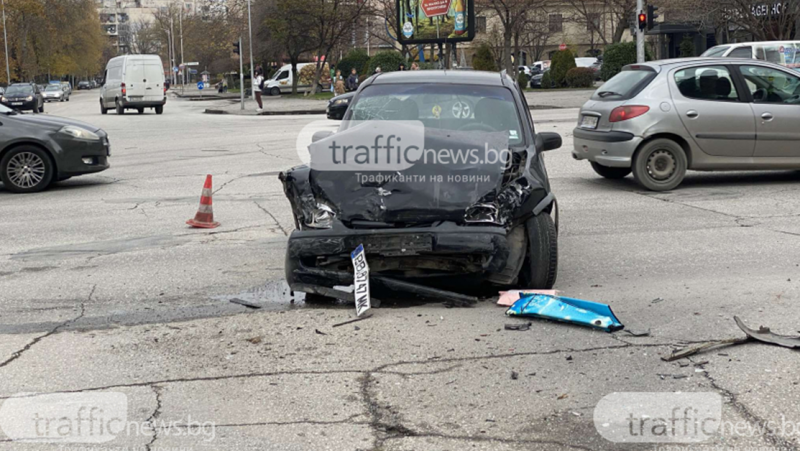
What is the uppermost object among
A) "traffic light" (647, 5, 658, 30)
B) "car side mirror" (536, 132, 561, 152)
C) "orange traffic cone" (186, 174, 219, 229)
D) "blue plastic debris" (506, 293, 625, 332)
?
"traffic light" (647, 5, 658, 30)

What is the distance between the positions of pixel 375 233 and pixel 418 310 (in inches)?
25.5

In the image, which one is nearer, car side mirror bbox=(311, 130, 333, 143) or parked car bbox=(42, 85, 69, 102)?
car side mirror bbox=(311, 130, 333, 143)

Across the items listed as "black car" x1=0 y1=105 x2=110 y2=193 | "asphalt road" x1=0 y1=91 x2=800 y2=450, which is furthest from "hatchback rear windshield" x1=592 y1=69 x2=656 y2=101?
"black car" x1=0 y1=105 x2=110 y2=193

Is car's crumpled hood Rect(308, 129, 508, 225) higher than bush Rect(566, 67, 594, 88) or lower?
lower

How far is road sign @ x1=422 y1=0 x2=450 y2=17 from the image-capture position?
4600 centimetres

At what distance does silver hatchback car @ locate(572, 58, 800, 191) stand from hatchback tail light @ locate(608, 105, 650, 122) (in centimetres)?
1

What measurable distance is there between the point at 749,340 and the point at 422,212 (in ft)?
7.28

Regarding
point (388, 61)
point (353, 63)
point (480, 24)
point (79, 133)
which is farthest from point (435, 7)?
point (79, 133)

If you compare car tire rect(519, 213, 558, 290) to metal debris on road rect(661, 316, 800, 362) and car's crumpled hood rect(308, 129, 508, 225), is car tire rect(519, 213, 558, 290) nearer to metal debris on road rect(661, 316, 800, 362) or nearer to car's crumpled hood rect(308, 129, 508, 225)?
car's crumpled hood rect(308, 129, 508, 225)

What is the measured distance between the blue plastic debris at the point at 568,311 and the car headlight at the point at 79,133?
378 inches

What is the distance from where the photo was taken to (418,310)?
620 cm

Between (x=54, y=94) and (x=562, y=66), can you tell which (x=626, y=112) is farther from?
(x=54, y=94)

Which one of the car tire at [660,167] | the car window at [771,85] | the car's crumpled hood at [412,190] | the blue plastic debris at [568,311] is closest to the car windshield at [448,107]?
the car's crumpled hood at [412,190]

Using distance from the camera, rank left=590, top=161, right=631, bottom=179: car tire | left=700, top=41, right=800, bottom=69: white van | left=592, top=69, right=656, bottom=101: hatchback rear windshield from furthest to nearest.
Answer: left=700, top=41, right=800, bottom=69: white van → left=590, top=161, right=631, bottom=179: car tire → left=592, top=69, right=656, bottom=101: hatchback rear windshield
